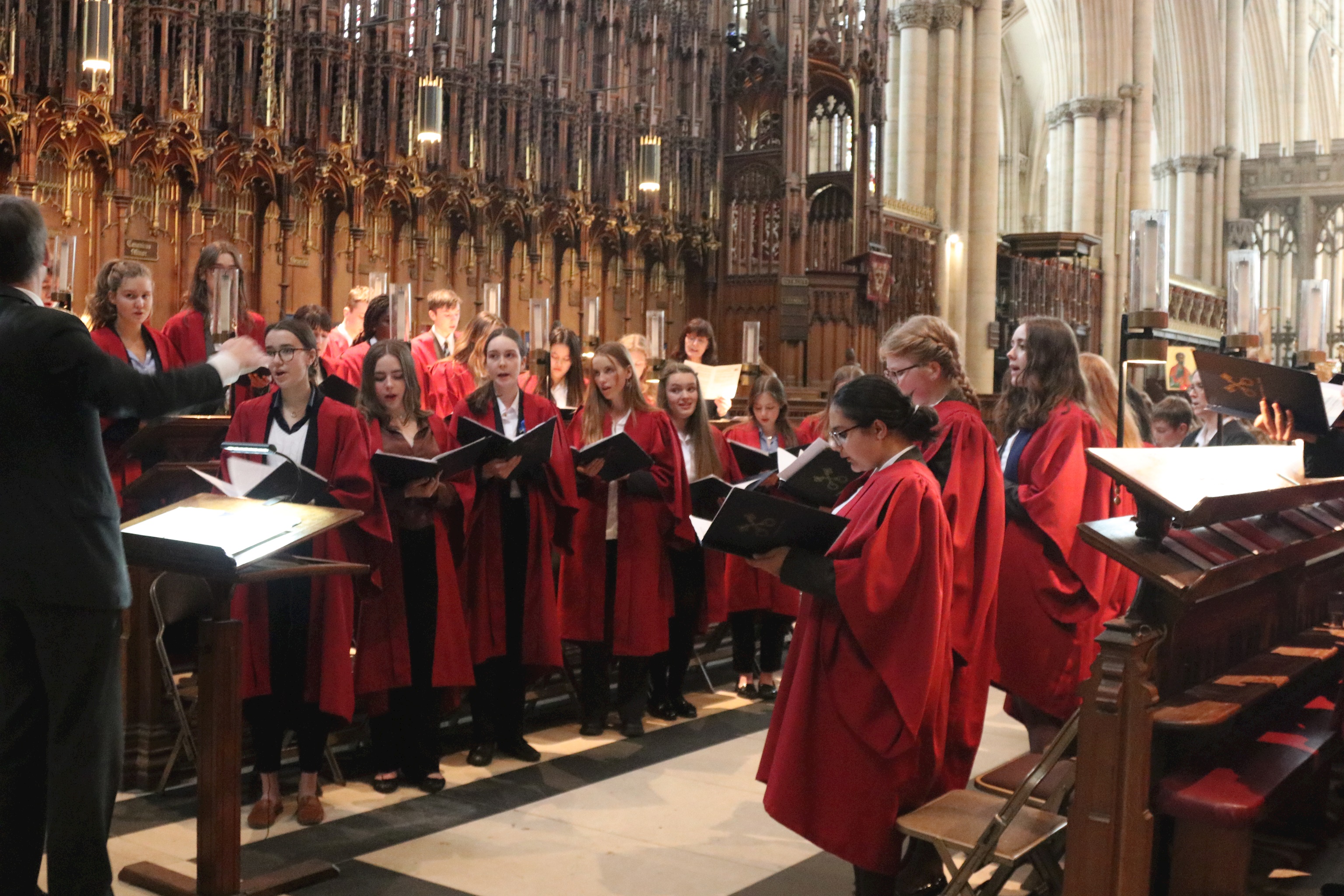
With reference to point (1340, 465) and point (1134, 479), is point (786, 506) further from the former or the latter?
point (1340, 465)

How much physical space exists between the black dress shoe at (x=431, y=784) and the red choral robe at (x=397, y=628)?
1.09 ft

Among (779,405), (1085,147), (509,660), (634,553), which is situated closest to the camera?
(509,660)

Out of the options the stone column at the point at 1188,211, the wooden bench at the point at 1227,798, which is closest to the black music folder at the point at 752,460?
the wooden bench at the point at 1227,798

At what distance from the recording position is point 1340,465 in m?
4.81

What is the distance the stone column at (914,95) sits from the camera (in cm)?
1811

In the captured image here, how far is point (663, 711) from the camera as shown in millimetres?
6023

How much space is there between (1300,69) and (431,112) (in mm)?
30044

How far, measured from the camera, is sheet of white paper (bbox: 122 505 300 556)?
10.7 feet

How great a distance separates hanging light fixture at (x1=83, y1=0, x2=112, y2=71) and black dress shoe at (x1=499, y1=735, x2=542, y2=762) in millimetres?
4972

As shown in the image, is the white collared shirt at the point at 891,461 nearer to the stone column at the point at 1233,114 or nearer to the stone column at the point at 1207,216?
the stone column at the point at 1207,216

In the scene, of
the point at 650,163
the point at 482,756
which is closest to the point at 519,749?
the point at 482,756

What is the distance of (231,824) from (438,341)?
13.2 feet

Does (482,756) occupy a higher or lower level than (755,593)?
lower

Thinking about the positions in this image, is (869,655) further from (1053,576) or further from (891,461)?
(1053,576)
